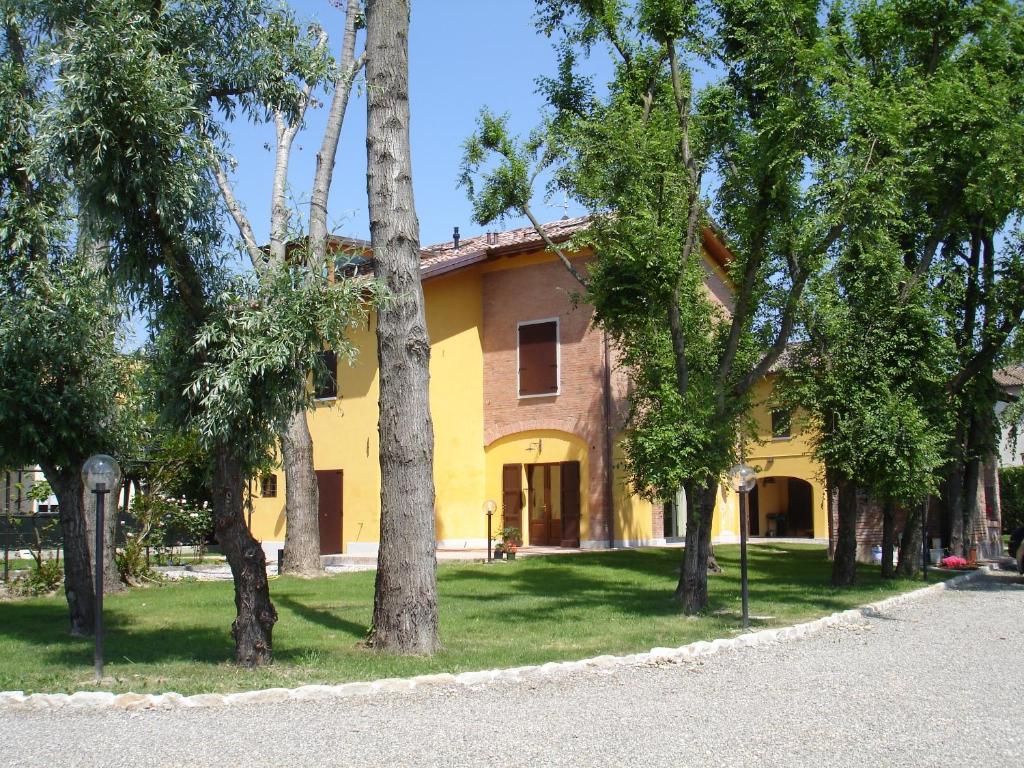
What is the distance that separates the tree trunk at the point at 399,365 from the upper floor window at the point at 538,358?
534 inches

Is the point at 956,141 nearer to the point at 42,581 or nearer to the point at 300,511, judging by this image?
the point at 300,511

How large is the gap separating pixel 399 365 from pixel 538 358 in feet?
46.4

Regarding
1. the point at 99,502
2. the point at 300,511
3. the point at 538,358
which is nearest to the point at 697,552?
the point at 99,502

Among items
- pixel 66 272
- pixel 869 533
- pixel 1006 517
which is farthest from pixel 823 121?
pixel 1006 517

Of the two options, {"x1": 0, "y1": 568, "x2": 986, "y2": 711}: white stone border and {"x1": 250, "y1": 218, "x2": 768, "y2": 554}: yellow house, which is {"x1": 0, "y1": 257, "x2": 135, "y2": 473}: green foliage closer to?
{"x1": 0, "y1": 568, "x2": 986, "y2": 711}: white stone border

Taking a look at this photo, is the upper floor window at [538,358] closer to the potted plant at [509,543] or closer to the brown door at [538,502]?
the brown door at [538,502]

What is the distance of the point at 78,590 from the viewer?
10.6 m

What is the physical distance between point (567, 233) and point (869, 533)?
32.6ft

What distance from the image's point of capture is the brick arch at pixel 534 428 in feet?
74.2

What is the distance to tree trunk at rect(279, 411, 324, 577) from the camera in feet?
56.7

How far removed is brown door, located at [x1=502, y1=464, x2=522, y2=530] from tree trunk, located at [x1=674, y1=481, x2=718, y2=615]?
11022mm

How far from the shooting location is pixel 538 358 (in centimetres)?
2331

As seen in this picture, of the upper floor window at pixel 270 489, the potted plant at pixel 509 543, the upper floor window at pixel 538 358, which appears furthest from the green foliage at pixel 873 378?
the upper floor window at pixel 270 489

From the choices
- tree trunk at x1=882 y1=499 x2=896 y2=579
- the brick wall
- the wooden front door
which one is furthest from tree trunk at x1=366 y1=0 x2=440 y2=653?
the wooden front door
